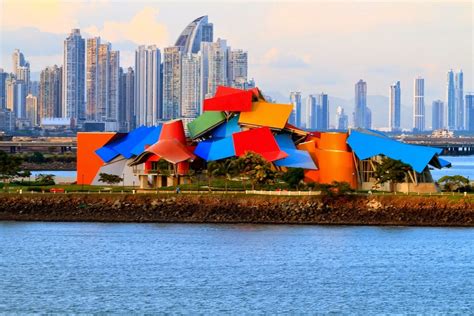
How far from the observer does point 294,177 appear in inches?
2598

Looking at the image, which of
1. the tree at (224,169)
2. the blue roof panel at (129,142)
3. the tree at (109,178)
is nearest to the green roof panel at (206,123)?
the blue roof panel at (129,142)

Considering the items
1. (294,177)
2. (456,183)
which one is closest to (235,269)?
(294,177)

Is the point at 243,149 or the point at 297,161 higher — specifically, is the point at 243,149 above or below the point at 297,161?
above

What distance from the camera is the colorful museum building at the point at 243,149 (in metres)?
70.1

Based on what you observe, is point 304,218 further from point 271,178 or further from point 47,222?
point 47,222

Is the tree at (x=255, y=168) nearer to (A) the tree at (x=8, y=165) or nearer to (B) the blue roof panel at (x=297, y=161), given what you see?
(B) the blue roof panel at (x=297, y=161)

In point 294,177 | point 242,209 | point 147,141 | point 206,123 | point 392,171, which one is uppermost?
point 206,123

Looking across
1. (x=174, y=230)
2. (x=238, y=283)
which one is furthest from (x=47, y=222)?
(x=238, y=283)

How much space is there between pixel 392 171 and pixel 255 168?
736cm

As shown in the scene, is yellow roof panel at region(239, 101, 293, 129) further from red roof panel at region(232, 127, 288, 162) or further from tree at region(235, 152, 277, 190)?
tree at region(235, 152, 277, 190)

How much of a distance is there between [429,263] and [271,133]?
2893 centimetres

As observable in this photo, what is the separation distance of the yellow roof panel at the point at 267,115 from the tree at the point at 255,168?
5.92 metres

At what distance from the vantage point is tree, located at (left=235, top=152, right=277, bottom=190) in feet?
218

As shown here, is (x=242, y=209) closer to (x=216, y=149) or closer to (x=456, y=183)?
(x=216, y=149)
